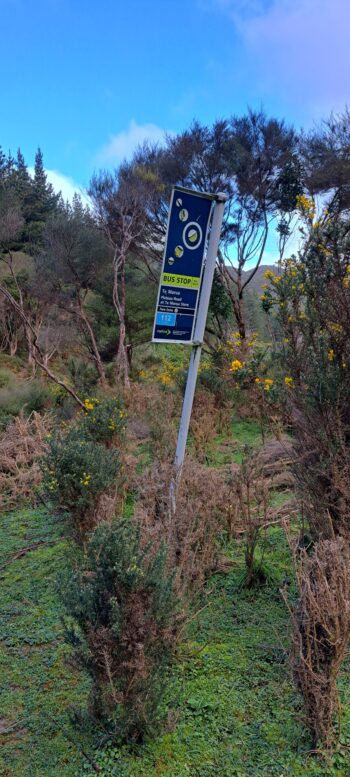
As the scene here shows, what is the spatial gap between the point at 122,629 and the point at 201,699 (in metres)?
0.67

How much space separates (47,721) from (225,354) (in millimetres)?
7010

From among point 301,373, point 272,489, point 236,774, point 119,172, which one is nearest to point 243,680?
point 236,774

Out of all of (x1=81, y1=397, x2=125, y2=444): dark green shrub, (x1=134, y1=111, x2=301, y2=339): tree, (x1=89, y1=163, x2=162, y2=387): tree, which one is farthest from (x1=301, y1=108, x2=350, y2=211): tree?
(x1=81, y1=397, x2=125, y2=444): dark green shrub

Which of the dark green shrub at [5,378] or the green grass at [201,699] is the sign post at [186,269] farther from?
the dark green shrub at [5,378]

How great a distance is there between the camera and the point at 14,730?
204 cm

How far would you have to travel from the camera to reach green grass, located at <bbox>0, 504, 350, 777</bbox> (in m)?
1.72

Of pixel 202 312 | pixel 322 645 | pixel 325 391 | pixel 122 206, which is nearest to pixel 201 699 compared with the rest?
pixel 322 645

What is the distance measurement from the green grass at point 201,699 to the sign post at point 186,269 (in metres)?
0.84

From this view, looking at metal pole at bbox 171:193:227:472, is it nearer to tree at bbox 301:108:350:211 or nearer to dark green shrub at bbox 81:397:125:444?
dark green shrub at bbox 81:397:125:444

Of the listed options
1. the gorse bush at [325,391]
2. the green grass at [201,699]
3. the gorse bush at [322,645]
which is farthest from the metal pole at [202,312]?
the gorse bush at [322,645]

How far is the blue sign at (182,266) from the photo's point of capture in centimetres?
283

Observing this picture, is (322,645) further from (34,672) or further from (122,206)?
(122,206)

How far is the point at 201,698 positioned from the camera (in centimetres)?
205

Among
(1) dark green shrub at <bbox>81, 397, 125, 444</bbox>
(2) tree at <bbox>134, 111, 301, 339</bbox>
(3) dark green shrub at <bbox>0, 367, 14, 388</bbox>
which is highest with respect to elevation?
(2) tree at <bbox>134, 111, 301, 339</bbox>
